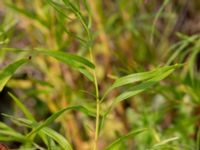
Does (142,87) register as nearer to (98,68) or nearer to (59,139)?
(59,139)

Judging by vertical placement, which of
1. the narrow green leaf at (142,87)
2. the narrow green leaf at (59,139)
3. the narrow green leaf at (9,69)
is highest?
the narrow green leaf at (9,69)

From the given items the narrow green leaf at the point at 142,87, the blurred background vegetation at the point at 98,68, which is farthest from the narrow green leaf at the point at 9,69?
the blurred background vegetation at the point at 98,68

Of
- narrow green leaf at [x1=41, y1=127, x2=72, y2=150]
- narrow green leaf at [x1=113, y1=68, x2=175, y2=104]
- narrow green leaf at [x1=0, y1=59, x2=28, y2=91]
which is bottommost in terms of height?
narrow green leaf at [x1=41, y1=127, x2=72, y2=150]

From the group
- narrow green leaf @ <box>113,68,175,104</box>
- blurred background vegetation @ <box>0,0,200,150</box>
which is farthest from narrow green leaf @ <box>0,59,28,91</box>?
blurred background vegetation @ <box>0,0,200,150</box>

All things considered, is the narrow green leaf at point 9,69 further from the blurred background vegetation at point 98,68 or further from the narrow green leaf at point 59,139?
the blurred background vegetation at point 98,68

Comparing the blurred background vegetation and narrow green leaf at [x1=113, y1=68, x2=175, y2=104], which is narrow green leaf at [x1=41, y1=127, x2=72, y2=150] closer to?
narrow green leaf at [x1=113, y1=68, x2=175, y2=104]

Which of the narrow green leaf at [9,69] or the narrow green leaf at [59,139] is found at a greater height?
the narrow green leaf at [9,69]

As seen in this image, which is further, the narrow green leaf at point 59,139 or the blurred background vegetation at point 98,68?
the blurred background vegetation at point 98,68

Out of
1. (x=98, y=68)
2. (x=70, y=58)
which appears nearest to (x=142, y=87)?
(x=70, y=58)

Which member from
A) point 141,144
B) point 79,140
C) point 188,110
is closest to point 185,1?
point 188,110

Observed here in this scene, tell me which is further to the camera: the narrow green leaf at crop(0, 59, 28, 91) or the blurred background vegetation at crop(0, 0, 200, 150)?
the blurred background vegetation at crop(0, 0, 200, 150)

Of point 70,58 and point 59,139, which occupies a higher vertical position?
point 70,58
